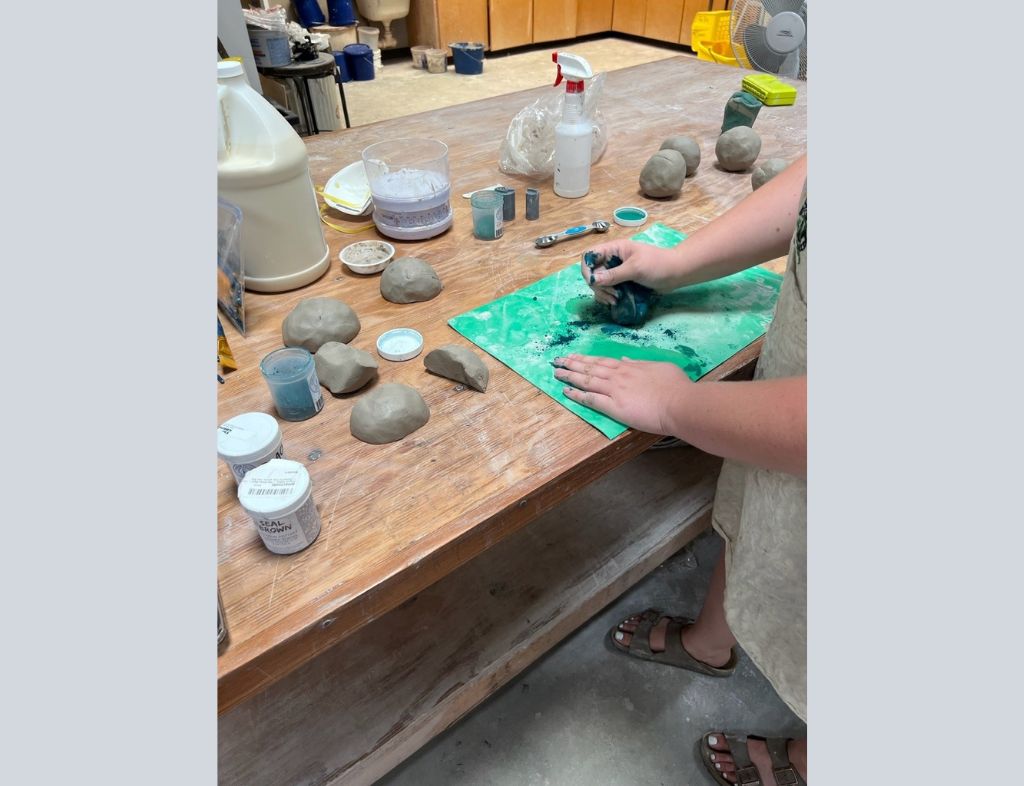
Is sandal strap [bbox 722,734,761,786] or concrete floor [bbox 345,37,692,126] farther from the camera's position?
concrete floor [bbox 345,37,692,126]

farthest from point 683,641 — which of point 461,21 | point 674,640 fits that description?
point 461,21

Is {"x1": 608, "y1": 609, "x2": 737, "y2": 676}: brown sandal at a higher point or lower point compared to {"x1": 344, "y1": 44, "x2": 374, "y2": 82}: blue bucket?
lower

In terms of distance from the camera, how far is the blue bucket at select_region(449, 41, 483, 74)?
4633 mm

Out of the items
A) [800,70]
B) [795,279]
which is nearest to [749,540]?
[795,279]

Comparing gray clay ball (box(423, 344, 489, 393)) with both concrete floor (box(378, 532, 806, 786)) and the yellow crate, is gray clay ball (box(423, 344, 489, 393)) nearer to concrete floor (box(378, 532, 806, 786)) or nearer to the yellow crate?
concrete floor (box(378, 532, 806, 786))

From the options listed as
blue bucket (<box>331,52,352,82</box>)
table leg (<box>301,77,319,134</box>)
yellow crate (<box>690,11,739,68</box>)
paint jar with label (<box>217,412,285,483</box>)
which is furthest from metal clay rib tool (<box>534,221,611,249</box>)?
blue bucket (<box>331,52,352,82</box>)

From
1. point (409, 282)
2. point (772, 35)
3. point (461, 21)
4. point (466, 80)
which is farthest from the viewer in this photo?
point (461, 21)

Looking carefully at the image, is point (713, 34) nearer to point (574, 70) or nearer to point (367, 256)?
point (574, 70)

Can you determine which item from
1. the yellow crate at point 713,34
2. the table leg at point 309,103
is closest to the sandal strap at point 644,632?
the yellow crate at point 713,34

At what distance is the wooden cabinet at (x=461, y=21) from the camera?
475cm

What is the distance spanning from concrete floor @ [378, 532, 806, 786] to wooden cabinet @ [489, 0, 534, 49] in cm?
512

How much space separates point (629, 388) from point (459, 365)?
220mm

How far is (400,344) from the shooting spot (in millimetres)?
864

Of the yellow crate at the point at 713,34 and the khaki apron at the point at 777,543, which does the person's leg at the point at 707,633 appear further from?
the yellow crate at the point at 713,34
